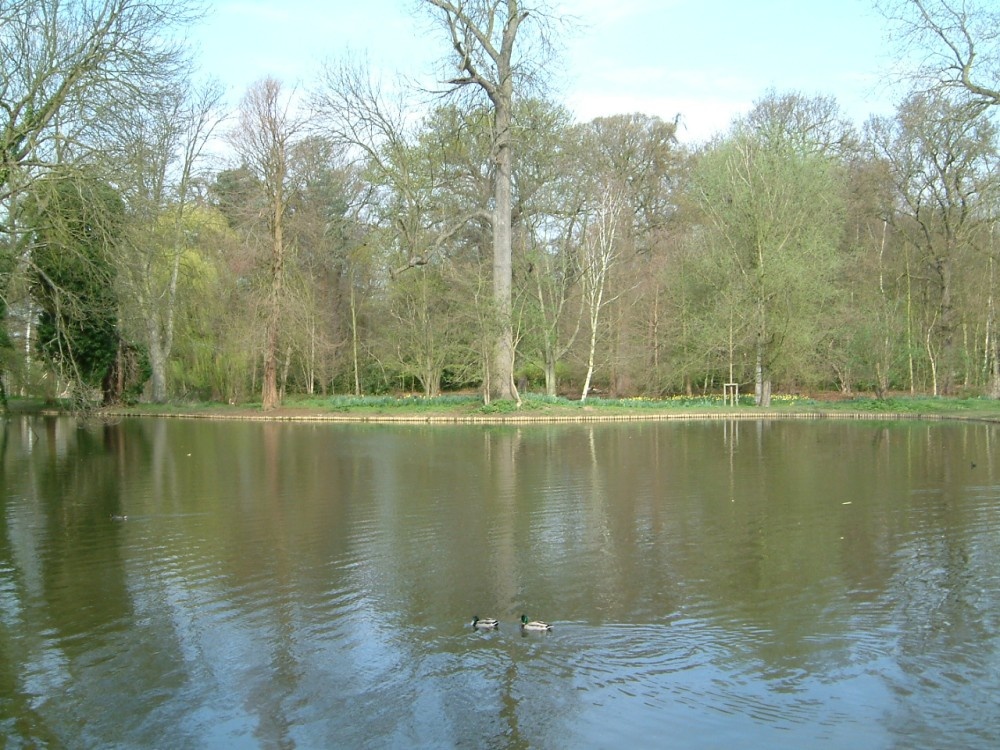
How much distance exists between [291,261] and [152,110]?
1470 centimetres

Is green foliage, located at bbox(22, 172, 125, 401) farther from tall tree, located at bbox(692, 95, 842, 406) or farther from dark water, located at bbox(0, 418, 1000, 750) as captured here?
tall tree, located at bbox(692, 95, 842, 406)

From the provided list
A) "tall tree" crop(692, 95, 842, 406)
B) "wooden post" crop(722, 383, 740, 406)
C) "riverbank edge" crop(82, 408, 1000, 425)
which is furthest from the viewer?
"wooden post" crop(722, 383, 740, 406)

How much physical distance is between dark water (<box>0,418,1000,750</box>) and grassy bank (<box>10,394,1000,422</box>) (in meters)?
11.2

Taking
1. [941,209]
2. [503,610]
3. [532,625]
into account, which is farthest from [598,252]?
[532,625]

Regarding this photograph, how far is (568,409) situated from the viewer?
25.1 m

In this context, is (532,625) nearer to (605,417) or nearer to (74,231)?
(74,231)

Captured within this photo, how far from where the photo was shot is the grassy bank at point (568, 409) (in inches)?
966

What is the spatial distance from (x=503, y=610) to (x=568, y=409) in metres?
18.5

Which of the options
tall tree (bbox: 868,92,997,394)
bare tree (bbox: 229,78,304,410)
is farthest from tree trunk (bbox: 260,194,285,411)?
tall tree (bbox: 868,92,997,394)

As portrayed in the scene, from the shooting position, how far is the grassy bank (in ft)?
80.5

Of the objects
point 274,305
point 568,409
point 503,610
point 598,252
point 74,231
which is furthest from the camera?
point 598,252

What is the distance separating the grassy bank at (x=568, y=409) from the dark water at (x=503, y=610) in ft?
36.8

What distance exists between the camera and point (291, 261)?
29203mm

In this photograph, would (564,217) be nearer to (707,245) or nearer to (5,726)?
(707,245)
